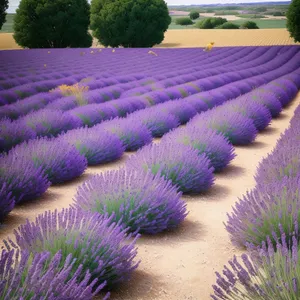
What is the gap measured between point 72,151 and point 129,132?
1.33 meters

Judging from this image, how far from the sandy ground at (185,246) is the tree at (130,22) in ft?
103

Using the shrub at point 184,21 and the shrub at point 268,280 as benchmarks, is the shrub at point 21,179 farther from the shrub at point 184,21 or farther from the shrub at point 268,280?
the shrub at point 184,21

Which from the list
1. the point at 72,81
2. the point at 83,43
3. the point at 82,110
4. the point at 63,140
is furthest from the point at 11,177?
the point at 83,43

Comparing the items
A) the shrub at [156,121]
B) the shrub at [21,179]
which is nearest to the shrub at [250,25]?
the shrub at [156,121]

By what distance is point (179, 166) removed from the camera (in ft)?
13.1

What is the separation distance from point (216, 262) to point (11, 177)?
1.86 metres

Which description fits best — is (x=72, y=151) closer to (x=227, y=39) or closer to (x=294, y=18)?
(x=294, y=18)

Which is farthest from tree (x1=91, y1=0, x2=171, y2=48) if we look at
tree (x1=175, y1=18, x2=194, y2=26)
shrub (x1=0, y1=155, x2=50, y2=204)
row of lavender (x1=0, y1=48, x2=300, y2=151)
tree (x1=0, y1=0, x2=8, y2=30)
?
tree (x1=175, y1=18, x2=194, y2=26)

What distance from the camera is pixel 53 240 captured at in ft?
7.72

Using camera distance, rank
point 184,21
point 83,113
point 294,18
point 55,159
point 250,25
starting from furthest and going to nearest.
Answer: point 184,21 < point 250,25 < point 294,18 < point 83,113 < point 55,159

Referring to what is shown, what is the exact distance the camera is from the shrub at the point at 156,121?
21.5 ft

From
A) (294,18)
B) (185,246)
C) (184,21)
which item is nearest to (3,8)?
(294,18)

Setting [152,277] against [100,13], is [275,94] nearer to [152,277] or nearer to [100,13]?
[152,277]

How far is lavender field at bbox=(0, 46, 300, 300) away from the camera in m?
2.01
